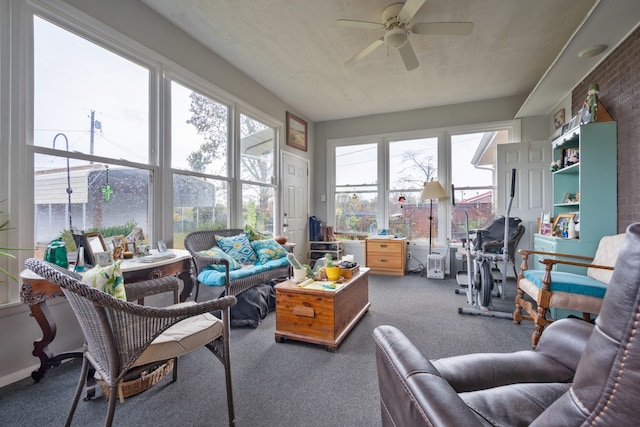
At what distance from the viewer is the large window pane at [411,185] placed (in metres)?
5.11

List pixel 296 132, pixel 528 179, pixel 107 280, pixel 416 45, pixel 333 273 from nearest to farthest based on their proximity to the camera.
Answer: pixel 107 280 < pixel 333 273 < pixel 416 45 < pixel 528 179 < pixel 296 132

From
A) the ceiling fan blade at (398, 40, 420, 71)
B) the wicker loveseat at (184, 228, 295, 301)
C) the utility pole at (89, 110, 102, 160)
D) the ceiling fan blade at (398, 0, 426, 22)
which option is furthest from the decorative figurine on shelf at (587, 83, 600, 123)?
the utility pole at (89, 110, 102, 160)

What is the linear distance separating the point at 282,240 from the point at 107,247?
2066mm

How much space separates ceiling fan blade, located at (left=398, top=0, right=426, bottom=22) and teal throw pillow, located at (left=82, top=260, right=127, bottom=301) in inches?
102

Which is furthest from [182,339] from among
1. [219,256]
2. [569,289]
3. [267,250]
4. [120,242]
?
[569,289]

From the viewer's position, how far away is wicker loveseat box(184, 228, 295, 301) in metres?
2.71

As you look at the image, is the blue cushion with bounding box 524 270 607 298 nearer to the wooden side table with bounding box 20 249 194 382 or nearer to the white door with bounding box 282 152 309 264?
the wooden side table with bounding box 20 249 194 382

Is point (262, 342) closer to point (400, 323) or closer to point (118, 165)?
point (400, 323)

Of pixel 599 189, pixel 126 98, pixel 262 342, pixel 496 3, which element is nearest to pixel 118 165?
pixel 126 98

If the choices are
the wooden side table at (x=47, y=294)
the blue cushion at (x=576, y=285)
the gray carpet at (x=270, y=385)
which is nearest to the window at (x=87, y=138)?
the wooden side table at (x=47, y=294)

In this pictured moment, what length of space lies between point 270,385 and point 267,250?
1.80 m

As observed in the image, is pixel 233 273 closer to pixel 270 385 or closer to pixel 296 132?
pixel 270 385

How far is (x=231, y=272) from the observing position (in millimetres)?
2840

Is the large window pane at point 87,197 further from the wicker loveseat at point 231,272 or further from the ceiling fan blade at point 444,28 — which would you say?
the ceiling fan blade at point 444,28
